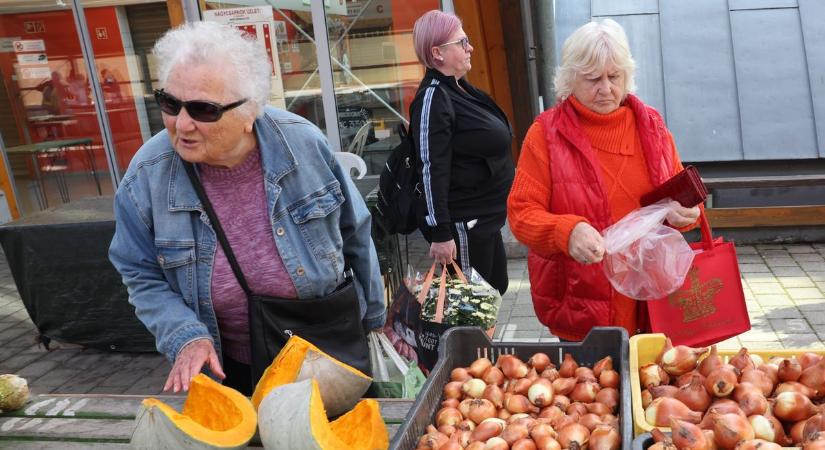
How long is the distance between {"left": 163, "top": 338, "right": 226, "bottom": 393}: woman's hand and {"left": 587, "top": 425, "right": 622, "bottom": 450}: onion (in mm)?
1034

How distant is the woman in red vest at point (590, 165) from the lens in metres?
2.41

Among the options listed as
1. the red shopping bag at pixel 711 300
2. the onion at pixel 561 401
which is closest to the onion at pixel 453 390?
the onion at pixel 561 401

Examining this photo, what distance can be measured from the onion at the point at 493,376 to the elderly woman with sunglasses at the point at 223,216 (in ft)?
1.99

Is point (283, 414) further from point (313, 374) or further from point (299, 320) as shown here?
point (299, 320)

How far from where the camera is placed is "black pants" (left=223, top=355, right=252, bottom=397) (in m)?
2.35

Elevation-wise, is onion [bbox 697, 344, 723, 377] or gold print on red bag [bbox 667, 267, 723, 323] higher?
onion [bbox 697, 344, 723, 377]

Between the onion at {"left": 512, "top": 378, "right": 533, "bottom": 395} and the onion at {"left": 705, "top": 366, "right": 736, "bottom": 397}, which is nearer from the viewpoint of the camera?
the onion at {"left": 705, "top": 366, "right": 736, "bottom": 397}

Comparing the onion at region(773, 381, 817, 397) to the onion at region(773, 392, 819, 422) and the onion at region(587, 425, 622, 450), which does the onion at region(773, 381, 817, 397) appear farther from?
the onion at region(587, 425, 622, 450)

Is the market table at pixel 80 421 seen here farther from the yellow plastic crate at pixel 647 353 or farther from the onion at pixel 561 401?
the yellow plastic crate at pixel 647 353

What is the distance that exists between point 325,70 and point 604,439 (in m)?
5.85

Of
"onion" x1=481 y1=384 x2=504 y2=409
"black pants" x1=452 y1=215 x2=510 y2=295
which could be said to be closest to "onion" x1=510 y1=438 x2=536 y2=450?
"onion" x1=481 y1=384 x2=504 y2=409

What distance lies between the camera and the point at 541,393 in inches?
67.7

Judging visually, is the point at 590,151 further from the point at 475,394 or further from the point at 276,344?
the point at 276,344

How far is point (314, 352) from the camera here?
1.86m
